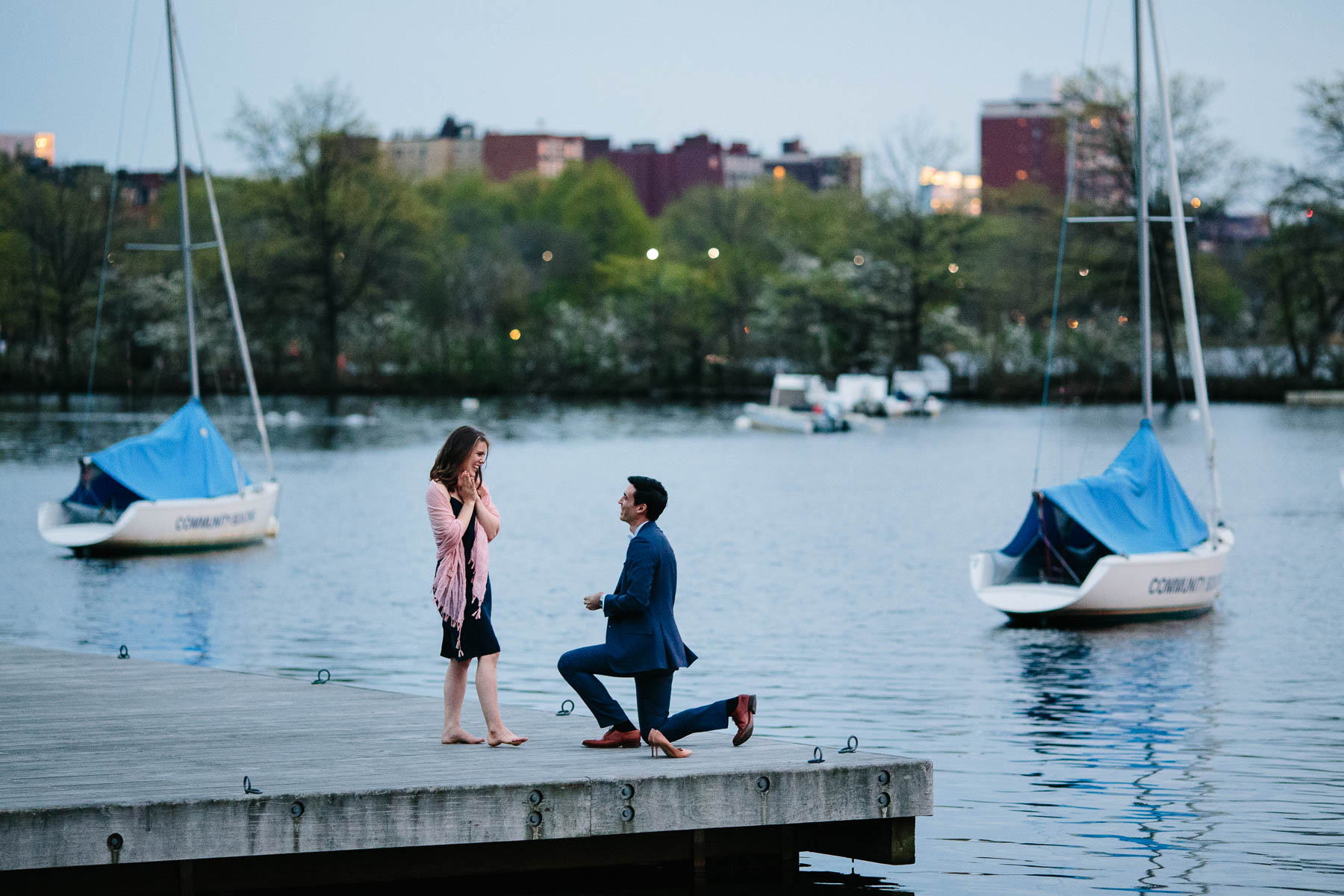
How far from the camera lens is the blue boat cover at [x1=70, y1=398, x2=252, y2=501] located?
111ft

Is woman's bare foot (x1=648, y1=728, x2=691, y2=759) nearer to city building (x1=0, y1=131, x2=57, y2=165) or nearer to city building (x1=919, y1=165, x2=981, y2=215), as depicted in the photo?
city building (x1=0, y1=131, x2=57, y2=165)

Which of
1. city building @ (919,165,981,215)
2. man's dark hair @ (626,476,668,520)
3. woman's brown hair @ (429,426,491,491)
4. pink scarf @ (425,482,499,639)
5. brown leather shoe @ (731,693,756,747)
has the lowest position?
brown leather shoe @ (731,693,756,747)

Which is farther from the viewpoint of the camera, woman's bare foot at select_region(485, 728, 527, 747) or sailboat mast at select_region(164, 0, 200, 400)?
sailboat mast at select_region(164, 0, 200, 400)

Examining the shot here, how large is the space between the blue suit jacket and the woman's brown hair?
40.7 inches

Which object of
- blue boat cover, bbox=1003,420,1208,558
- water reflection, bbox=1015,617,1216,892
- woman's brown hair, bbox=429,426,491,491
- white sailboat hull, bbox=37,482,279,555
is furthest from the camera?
white sailboat hull, bbox=37,482,279,555

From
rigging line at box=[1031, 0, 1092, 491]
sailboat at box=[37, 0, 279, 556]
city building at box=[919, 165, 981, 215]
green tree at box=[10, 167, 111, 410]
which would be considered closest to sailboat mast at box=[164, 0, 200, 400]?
sailboat at box=[37, 0, 279, 556]

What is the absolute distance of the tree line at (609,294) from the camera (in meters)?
96.9

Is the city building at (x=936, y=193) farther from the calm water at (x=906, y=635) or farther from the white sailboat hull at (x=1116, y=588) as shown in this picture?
the white sailboat hull at (x=1116, y=588)

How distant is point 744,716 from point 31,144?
5242 centimetres

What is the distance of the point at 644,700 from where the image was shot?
11000 mm

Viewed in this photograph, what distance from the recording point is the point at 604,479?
56.7m

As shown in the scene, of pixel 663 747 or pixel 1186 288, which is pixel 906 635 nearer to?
pixel 1186 288

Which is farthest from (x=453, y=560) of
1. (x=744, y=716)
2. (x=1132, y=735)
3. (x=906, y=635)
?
(x=906, y=635)

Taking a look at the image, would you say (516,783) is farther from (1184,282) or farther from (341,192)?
(341,192)
